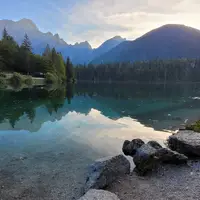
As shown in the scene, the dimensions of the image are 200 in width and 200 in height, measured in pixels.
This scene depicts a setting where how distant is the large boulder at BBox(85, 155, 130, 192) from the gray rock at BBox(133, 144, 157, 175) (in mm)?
948

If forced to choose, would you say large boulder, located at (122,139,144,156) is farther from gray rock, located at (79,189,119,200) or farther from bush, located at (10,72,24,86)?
bush, located at (10,72,24,86)

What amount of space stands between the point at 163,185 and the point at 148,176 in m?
1.35

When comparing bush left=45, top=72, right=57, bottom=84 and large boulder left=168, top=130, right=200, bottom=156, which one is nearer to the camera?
large boulder left=168, top=130, right=200, bottom=156

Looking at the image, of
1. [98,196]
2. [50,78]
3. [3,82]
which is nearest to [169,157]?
[98,196]

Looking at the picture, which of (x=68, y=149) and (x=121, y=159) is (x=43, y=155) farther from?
(x=121, y=159)

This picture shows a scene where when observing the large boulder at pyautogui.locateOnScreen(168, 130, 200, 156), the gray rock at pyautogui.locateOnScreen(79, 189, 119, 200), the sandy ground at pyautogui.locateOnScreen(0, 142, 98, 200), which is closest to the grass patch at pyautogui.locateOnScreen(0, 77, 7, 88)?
the sandy ground at pyautogui.locateOnScreen(0, 142, 98, 200)

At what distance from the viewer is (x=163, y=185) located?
37.6ft

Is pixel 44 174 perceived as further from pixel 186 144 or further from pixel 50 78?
pixel 50 78

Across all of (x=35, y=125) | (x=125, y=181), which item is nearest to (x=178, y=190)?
(x=125, y=181)

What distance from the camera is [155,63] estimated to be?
193000 mm

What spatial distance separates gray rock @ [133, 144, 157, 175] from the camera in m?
13.1

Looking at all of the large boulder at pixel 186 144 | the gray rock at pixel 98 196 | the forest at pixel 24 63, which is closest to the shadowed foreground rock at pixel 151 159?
the large boulder at pixel 186 144

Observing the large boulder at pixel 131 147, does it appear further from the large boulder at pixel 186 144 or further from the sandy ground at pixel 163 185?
the sandy ground at pixel 163 185

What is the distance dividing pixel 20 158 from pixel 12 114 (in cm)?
1696
